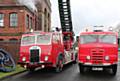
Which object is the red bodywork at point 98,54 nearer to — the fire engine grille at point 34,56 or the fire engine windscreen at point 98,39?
the fire engine windscreen at point 98,39

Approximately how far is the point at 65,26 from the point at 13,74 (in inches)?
586

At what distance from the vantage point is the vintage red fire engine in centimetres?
1880

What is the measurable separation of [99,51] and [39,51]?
345cm

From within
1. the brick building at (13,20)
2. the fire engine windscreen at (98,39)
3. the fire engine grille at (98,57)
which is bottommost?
the fire engine grille at (98,57)

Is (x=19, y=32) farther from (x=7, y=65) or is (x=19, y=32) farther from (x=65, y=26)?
(x=7, y=65)

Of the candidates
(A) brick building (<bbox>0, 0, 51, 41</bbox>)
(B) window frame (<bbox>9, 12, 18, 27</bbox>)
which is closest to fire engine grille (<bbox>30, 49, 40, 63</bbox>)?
(A) brick building (<bbox>0, 0, 51, 41</bbox>)

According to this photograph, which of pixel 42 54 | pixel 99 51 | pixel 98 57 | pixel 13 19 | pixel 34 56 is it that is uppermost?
pixel 13 19

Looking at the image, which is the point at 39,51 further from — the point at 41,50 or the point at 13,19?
the point at 13,19

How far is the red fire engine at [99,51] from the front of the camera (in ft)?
60.2

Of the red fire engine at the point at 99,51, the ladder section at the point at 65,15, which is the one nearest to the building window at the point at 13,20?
the ladder section at the point at 65,15

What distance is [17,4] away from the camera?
1726 inches

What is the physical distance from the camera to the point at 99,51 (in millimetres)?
18484

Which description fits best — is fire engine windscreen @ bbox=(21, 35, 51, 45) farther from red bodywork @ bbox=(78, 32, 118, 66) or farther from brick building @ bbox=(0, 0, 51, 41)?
brick building @ bbox=(0, 0, 51, 41)

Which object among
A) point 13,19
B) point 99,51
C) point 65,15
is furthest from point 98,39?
point 13,19
